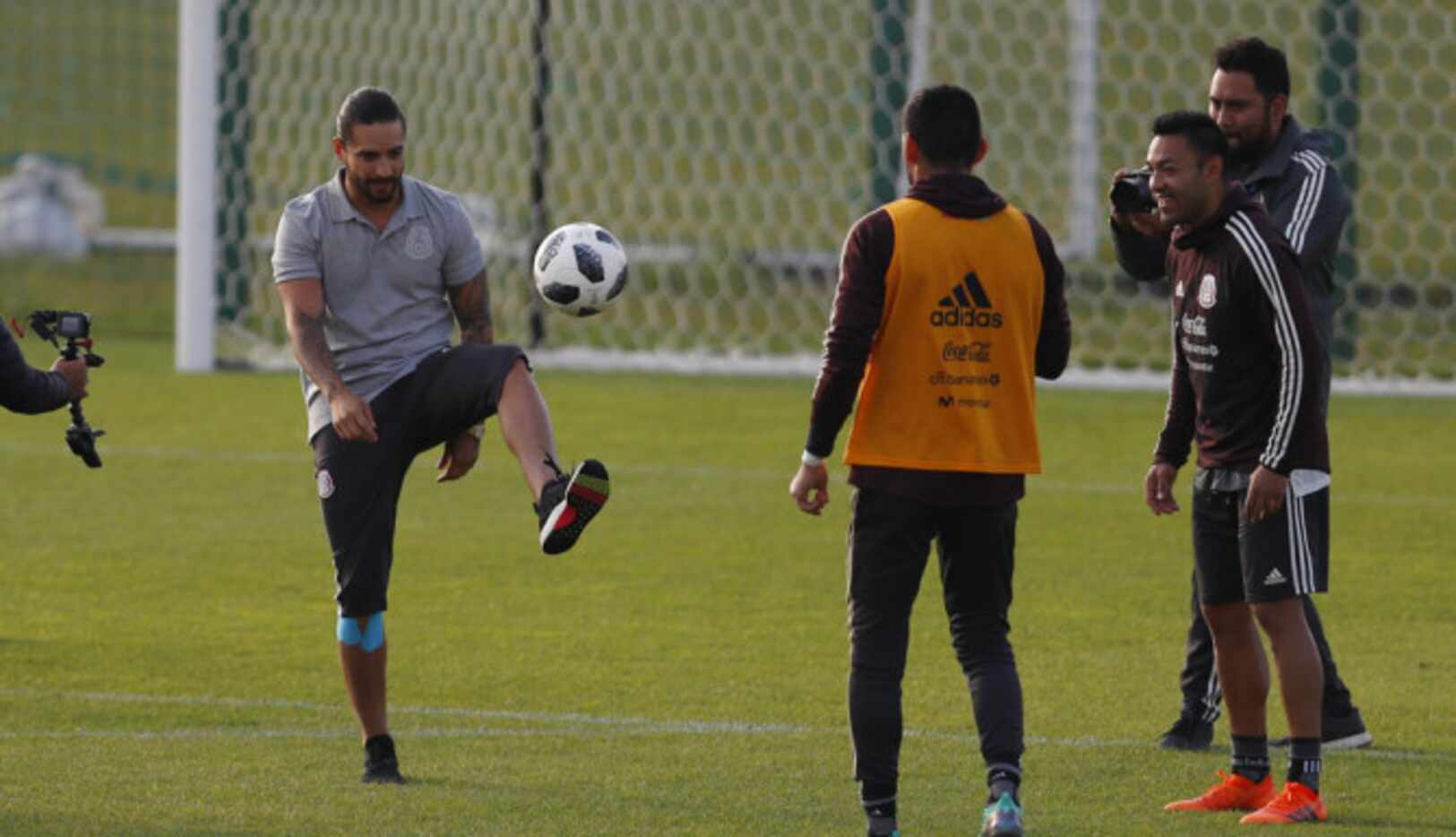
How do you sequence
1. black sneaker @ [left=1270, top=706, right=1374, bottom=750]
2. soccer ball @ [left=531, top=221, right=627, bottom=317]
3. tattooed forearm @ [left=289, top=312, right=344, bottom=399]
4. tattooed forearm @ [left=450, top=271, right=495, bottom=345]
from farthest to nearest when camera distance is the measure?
soccer ball @ [left=531, top=221, right=627, bottom=317] → black sneaker @ [left=1270, top=706, right=1374, bottom=750] → tattooed forearm @ [left=450, top=271, right=495, bottom=345] → tattooed forearm @ [left=289, top=312, right=344, bottom=399]

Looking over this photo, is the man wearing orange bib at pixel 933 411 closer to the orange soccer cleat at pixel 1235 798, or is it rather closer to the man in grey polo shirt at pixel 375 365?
the orange soccer cleat at pixel 1235 798

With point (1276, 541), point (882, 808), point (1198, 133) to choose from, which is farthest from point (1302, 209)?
point (882, 808)

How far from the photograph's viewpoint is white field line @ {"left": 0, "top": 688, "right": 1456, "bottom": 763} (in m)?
7.27

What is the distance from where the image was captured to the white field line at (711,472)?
39.8 feet

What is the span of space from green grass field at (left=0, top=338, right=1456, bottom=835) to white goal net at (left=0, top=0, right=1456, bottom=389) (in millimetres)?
2721

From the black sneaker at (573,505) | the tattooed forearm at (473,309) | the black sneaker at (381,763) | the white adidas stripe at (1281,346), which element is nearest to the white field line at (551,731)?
the black sneaker at (381,763)

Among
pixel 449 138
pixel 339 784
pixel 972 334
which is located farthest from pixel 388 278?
pixel 449 138

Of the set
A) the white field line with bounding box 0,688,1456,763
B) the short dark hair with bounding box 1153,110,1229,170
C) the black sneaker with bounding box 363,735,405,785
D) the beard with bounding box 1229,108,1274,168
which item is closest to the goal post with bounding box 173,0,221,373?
the white field line with bounding box 0,688,1456,763

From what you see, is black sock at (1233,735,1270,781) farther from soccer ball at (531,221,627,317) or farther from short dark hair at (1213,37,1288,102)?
soccer ball at (531,221,627,317)

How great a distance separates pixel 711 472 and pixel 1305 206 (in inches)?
267

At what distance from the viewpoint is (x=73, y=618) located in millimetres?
9328

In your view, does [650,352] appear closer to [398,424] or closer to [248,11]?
[248,11]

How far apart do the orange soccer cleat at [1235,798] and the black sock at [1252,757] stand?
2 cm

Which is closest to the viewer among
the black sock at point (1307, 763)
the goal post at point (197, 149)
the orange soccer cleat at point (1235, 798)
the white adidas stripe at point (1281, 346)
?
the white adidas stripe at point (1281, 346)
